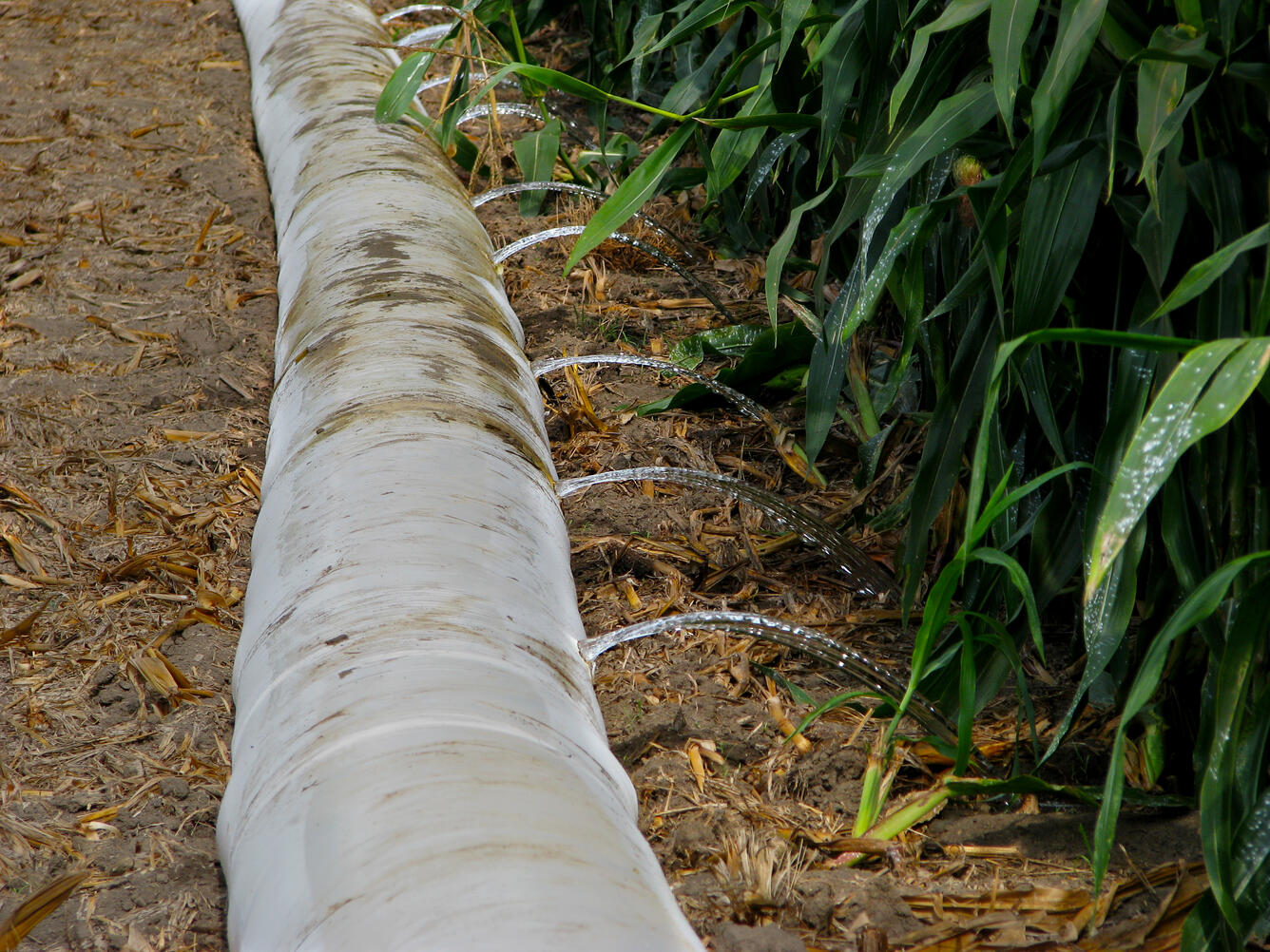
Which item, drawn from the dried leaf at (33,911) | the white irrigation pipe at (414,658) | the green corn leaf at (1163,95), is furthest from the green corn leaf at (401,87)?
the dried leaf at (33,911)

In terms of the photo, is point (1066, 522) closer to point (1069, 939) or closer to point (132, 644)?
point (1069, 939)

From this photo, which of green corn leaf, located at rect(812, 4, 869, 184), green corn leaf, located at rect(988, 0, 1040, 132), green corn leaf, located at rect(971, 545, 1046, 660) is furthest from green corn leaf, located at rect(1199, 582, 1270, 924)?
green corn leaf, located at rect(812, 4, 869, 184)

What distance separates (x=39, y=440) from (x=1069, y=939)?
73.9 inches

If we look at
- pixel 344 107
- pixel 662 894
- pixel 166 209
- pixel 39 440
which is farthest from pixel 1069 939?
pixel 166 209

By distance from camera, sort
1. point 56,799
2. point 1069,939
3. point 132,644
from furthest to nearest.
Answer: point 132,644 → point 56,799 → point 1069,939

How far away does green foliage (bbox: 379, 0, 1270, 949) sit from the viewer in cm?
105

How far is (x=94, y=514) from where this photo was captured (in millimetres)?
1887

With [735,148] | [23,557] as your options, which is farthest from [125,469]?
[735,148]

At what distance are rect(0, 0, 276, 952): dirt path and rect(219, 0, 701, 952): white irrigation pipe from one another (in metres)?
0.18

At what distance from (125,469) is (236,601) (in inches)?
17.4

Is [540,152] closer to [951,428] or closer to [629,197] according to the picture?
[629,197]

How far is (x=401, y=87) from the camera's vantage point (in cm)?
204

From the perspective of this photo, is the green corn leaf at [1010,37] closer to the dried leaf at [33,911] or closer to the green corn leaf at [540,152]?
the dried leaf at [33,911]

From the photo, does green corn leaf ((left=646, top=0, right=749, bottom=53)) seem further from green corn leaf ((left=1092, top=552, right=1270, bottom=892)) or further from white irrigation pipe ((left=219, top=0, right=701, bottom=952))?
green corn leaf ((left=1092, top=552, right=1270, bottom=892))
